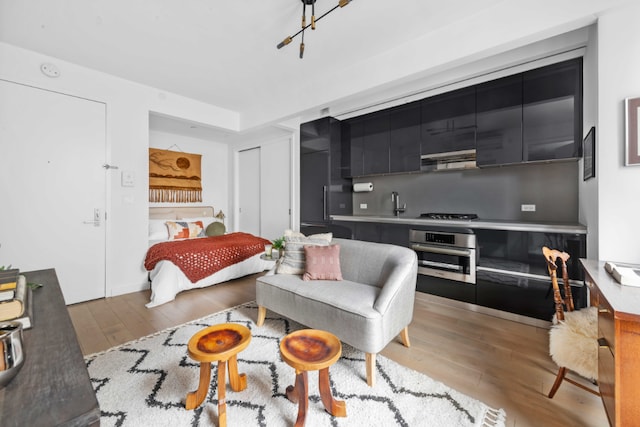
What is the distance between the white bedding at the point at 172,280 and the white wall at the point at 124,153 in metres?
0.36

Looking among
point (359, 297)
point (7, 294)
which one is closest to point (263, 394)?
point (359, 297)

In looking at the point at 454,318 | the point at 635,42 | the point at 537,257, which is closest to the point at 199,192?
the point at 454,318

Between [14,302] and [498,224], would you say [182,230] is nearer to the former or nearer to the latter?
[14,302]

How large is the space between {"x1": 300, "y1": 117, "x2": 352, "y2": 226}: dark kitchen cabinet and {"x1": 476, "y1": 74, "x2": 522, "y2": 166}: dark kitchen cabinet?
1.91 metres

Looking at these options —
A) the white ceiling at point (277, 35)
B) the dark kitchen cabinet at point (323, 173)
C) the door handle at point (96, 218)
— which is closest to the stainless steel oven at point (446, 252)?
the dark kitchen cabinet at point (323, 173)

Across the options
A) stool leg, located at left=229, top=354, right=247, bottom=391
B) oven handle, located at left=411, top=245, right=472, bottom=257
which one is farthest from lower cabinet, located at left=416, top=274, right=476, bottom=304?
stool leg, located at left=229, top=354, right=247, bottom=391

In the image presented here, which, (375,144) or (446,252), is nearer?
(446,252)

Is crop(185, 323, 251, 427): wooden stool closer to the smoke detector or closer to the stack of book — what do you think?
the stack of book

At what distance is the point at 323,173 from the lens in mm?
4145

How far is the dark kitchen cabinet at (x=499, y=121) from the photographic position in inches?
108

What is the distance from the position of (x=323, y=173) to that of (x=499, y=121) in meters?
2.30

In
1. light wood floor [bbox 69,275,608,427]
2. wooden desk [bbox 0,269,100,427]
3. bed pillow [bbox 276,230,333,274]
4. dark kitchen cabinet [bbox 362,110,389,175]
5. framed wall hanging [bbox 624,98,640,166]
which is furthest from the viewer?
dark kitchen cabinet [bbox 362,110,389,175]

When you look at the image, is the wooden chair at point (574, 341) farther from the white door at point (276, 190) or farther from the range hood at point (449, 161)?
the white door at point (276, 190)

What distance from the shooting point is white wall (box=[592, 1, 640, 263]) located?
1.69 metres
